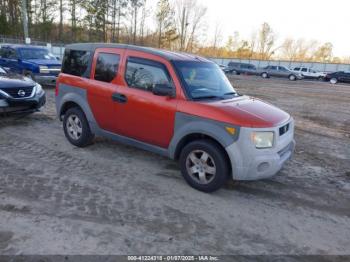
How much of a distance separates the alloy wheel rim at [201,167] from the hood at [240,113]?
0.58 metres

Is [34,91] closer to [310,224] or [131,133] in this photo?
[131,133]

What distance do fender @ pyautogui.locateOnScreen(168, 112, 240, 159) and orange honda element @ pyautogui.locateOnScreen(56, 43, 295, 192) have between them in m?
0.01

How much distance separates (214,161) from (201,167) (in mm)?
271

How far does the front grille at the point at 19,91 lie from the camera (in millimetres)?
6961

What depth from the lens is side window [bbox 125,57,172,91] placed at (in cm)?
459

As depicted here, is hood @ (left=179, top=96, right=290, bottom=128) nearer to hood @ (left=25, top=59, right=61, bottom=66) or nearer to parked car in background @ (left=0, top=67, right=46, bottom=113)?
parked car in background @ (left=0, top=67, right=46, bottom=113)

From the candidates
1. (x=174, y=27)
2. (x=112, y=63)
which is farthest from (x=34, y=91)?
(x=174, y=27)

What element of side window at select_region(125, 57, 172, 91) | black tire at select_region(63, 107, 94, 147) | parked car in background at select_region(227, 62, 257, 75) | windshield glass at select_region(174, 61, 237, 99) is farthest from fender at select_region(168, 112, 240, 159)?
parked car in background at select_region(227, 62, 257, 75)

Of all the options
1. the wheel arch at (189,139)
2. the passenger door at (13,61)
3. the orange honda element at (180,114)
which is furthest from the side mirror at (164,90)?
the passenger door at (13,61)

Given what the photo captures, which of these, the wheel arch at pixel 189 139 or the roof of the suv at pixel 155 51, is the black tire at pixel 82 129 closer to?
the roof of the suv at pixel 155 51

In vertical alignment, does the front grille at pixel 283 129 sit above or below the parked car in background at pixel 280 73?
below

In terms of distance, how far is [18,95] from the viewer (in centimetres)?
713

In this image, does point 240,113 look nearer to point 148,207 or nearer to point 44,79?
point 148,207

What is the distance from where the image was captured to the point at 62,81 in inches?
233
